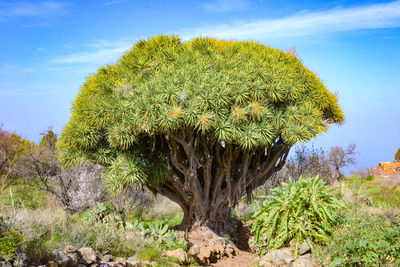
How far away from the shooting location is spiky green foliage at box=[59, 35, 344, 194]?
8938 mm

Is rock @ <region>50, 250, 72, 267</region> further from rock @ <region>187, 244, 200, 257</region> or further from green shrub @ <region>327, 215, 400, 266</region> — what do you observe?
green shrub @ <region>327, 215, 400, 266</region>

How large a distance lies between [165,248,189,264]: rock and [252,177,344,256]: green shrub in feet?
5.22

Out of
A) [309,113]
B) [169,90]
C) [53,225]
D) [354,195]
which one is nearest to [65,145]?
[53,225]

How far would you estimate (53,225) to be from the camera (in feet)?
27.1

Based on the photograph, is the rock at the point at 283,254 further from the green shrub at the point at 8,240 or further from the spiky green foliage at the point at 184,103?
the green shrub at the point at 8,240

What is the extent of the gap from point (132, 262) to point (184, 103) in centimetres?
344

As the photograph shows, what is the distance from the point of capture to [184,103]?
8898 mm

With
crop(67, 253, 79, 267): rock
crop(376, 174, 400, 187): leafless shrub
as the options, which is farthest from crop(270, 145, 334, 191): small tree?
crop(67, 253, 79, 267): rock

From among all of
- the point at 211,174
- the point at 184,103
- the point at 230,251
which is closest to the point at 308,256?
the point at 230,251

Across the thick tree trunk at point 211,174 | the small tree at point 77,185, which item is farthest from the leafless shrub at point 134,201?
the thick tree trunk at point 211,174

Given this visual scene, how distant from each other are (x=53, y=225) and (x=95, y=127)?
8.80 ft

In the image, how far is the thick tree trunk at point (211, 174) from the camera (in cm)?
1023

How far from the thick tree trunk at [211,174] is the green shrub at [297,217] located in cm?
206

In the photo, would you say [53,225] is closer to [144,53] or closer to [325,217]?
[144,53]
